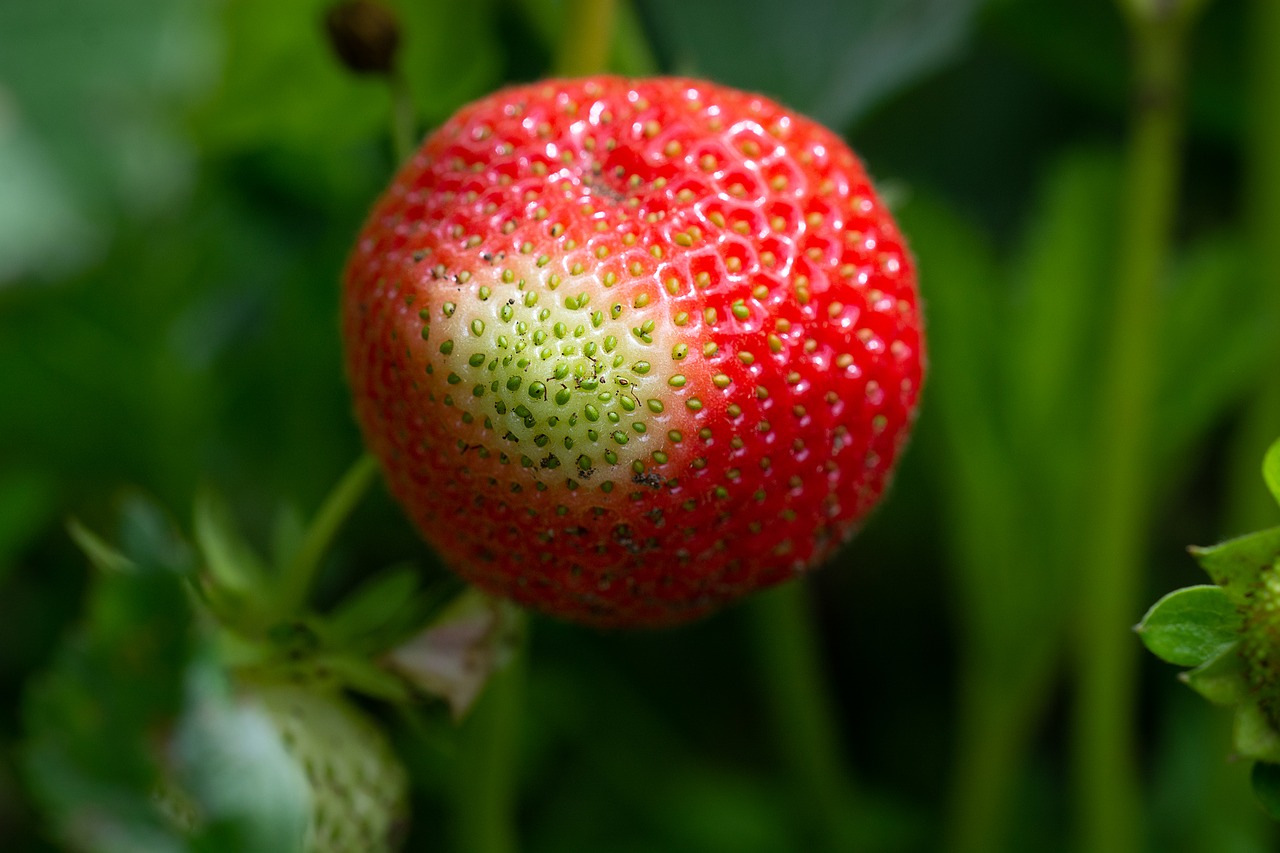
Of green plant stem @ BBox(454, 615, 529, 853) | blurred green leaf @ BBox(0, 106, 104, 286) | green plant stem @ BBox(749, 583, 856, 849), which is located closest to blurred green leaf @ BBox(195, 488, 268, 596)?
green plant stem @ BBox(454, 615, 529, 853)

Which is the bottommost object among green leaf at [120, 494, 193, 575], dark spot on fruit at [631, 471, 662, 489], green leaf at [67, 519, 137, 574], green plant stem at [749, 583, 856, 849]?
green plant stem at [749, 583, 856, 849]

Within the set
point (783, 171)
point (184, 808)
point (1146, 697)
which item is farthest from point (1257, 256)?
point (184, 808)

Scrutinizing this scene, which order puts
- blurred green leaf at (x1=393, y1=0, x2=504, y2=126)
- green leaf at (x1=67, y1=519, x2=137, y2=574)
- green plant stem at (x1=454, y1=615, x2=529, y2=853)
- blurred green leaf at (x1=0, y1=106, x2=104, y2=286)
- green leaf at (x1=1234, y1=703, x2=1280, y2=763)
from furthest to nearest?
blurred green leaf at (x1=0, y1=106, x2=104, y2=286)
blurred green leaf at (x1=393, y1=0, x2=504, y2=126)
green plant stem at (x1=454, y1=615, x2=529, y2=853)
green leaf at (x1=67, y1=519, x2=137, y2=574)
green leaf at (x1=1234, y1=703, x2=1280, y2=763)

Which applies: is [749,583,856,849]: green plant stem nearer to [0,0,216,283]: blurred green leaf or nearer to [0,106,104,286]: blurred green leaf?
[0,106,104,286]: blurred green leaf

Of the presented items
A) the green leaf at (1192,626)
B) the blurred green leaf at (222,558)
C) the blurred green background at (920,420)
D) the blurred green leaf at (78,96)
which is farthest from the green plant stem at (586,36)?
the blurred green leaf at (78,96)

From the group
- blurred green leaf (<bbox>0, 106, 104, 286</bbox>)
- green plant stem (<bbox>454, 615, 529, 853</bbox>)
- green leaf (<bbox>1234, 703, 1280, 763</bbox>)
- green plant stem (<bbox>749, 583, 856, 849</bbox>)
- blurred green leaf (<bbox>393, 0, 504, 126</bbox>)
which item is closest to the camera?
green leaf (<bbox>1234, 703, 1280, 763</bbox>)

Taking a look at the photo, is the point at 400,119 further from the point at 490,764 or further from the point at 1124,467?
the point at 1124,467

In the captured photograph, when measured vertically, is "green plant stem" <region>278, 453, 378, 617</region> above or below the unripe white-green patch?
below

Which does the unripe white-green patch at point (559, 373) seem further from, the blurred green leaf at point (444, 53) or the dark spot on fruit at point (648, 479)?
the blurred green leaf at point (444, 53)
